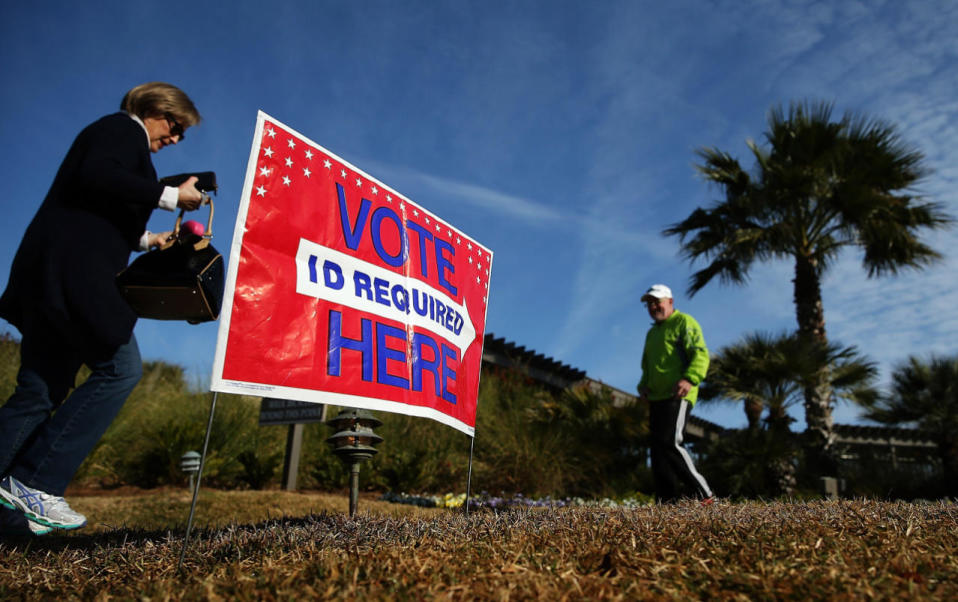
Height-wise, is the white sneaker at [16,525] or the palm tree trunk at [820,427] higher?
the palm tree trunk at [820,427]

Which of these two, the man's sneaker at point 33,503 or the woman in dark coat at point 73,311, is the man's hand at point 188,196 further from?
the man's sneaker at point 33,503

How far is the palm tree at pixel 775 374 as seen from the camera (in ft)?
35.3

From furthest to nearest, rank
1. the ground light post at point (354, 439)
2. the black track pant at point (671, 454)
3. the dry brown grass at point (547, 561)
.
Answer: the black track pant at point (671, 454)
the ground light post at point (354, 439)
the dry brown grass at point (547, 561)

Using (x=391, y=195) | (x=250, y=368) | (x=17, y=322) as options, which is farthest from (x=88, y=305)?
(x=391, y=195)

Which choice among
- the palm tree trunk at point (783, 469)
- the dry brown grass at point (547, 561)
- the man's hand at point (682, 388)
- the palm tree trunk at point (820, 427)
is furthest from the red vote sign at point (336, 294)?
the palm tree trunk at point (820, 427)

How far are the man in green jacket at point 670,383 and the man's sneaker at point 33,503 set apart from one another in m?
4.18

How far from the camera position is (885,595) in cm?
128

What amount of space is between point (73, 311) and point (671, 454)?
4.44 metres

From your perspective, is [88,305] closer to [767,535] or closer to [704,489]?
[767,535]

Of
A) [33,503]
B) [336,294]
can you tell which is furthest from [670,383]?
[33,503]

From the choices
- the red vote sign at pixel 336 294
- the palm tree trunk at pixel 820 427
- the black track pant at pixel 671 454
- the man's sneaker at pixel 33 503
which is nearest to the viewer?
the man's sneaker at pixel 33 503

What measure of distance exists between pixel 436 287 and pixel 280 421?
19.1 feet

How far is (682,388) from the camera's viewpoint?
515cm

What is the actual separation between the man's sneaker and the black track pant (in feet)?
13.9
